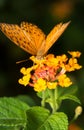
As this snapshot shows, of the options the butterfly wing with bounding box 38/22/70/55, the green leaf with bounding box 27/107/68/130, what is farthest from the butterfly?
the green leaf with bounding box 27/107/68/130

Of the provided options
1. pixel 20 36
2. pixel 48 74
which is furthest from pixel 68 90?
pixel 20 36

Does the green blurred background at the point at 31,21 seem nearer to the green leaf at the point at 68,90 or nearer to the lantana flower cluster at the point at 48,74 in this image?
the green leaf at the point at 68,90

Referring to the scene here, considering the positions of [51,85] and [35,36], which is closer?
[51,85]

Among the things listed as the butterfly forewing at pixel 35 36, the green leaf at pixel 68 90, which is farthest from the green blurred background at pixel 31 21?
the butterfly forewing at pixel 35 36

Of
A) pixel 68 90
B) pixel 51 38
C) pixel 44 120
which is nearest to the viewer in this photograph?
pixel 44 120

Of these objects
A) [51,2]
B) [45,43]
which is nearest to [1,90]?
[51,2]

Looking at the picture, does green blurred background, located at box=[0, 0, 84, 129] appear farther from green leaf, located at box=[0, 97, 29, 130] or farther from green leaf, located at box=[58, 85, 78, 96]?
green leaf, located at box=[0, 97, 29, 130]

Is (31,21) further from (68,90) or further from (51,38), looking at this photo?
(51,38)
